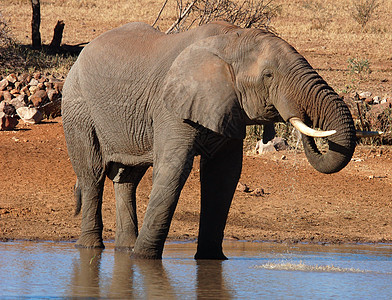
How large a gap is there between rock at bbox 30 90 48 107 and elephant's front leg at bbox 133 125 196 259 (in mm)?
7522

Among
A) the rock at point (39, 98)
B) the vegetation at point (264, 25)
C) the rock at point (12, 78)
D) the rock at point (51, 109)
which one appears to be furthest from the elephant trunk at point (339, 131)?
the rock at point (12, 78)

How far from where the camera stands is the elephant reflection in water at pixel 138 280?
5.43 metres

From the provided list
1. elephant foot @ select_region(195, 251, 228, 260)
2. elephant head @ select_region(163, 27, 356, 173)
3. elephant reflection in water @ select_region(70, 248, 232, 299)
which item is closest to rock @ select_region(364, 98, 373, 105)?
elephant foot @ select_region(195, 251, 228, 260)

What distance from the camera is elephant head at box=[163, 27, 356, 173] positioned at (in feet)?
18.9

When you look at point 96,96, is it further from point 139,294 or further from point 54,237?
point 139,294

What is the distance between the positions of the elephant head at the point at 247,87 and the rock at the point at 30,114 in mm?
7108

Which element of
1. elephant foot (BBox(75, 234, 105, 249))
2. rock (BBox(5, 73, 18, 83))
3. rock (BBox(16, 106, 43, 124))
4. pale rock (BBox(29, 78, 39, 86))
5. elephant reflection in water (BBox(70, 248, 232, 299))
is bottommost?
elephant reflection in water (BBox(70, 248, 232, 299))

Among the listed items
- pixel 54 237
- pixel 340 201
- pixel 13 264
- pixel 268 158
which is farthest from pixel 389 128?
pixel 13 264

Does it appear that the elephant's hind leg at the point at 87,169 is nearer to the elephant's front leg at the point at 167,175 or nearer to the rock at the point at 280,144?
the elephant's front leg at the point at 167,175

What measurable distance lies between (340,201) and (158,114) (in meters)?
4.39

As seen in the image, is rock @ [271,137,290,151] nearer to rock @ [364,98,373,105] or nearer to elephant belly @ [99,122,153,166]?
rock @ [364,98,373,105]

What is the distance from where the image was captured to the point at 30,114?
43.2ft

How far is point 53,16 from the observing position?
30.7m

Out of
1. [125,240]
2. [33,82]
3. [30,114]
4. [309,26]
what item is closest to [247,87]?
[125,240]
